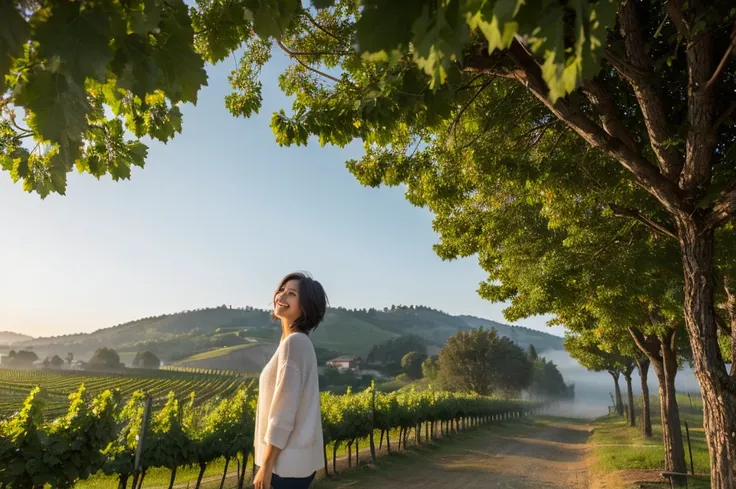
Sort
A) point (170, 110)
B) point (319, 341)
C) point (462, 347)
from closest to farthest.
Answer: point (170, 110) → point (462, 347) → point (319, 341)

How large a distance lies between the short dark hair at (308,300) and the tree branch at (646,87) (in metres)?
3.43

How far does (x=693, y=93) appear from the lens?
14.5 feet

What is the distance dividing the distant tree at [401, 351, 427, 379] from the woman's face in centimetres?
11611

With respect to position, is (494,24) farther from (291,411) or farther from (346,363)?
(346,363)

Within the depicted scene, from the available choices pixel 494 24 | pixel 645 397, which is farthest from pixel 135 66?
pixel 645 397

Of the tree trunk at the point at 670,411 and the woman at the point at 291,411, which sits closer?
the woman at the point at 291,411

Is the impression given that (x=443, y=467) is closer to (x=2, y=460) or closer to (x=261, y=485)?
(x=2, y=460)

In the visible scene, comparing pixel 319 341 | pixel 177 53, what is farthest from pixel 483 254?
pixel 319 341

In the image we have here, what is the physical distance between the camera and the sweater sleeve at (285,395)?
243 centimetres

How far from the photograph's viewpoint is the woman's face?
288cm

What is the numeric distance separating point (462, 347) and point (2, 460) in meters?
57.0

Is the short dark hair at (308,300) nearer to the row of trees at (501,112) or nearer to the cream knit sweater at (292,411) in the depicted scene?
the cream knit sweater at (292,411)

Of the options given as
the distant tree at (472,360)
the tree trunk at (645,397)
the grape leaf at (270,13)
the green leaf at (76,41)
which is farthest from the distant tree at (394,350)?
the green leaf at (76,41)

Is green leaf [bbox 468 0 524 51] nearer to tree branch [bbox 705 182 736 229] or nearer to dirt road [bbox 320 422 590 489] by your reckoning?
tree branch [bbox 705 182 736 229]
